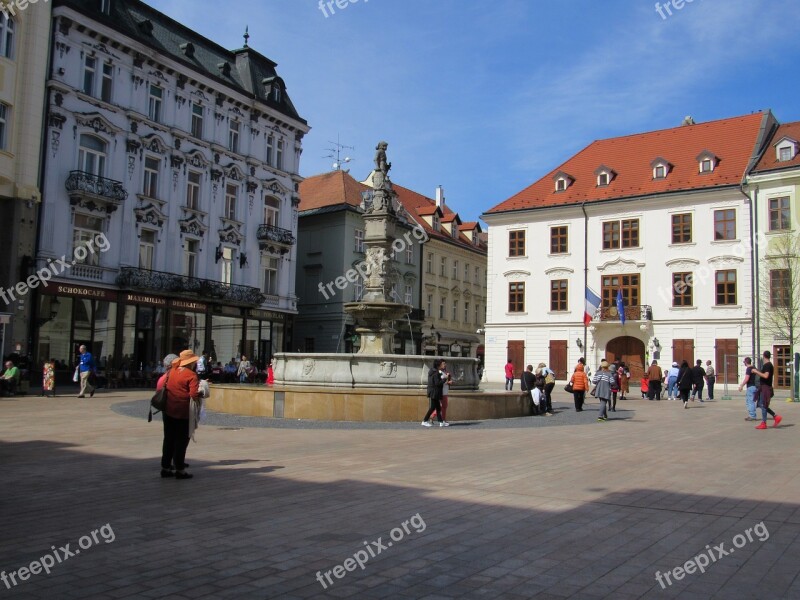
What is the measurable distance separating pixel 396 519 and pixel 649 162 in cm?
4590

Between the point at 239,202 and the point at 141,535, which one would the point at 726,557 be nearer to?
the point at 141,535

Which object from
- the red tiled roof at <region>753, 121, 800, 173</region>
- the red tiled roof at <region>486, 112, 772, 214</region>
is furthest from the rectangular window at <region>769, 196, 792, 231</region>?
the red tiled roof at <region>486, 112, 772, 214</region>

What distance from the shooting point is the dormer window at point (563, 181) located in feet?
165

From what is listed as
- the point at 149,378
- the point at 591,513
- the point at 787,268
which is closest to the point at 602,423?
the point at 591,513

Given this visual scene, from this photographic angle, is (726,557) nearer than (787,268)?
Yes

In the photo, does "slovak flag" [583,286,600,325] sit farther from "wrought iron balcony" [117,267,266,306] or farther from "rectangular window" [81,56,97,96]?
"rectangular window" [81,56,97,96]

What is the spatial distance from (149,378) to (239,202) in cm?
1238

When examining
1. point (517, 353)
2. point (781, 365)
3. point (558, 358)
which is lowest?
point (781, 365)

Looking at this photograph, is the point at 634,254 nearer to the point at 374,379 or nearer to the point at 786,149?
the point at 786,149

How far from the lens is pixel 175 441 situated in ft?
30.5

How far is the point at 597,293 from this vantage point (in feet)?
154

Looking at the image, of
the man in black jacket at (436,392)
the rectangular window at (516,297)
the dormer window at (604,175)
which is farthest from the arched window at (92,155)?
the dormer window at (604,175)

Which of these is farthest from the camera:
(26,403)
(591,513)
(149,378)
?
(149,378)

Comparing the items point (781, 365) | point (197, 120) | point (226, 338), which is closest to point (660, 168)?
point (781, 365)
